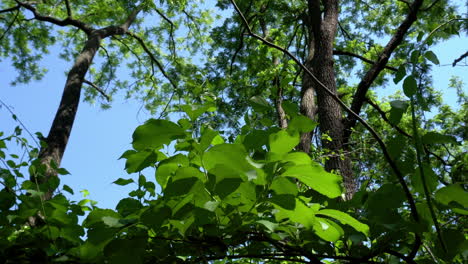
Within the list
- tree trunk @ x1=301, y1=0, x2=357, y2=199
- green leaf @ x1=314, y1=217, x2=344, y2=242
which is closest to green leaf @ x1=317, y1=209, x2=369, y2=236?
green leaf @ x1=314, y1=217, x2=344, y2=242

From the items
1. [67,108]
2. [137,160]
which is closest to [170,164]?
[137,160]

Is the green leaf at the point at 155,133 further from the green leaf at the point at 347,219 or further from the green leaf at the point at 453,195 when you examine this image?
the green leaf at the point at 453,195

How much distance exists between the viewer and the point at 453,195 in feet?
1.98

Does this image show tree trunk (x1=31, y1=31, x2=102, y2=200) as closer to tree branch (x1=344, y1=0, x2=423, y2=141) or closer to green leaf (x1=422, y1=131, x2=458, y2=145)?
tree branch (x1=344, y1=0, x2=423, y2=141)

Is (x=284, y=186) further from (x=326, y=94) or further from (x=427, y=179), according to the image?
(x=326, y=94)

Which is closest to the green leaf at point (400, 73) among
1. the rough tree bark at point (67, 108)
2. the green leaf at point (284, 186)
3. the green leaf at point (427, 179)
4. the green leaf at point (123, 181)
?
the green leaf at point (427, 179)

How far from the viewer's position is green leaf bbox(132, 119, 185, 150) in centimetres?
68

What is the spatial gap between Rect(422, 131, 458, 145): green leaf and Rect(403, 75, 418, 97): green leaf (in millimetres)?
85

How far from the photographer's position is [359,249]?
78 centimetres

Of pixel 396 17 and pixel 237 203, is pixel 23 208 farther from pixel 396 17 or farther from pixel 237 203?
pixel 396 17

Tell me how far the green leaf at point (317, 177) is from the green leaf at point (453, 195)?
16 centimetres

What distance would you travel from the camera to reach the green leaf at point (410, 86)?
0.58 meters

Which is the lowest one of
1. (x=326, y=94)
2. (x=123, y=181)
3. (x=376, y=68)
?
(x=123, y=181)

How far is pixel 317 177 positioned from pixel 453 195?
215mm
